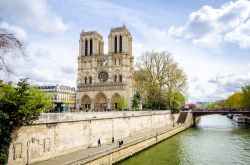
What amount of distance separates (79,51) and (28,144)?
64367mm

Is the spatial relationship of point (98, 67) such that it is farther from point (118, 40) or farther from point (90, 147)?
point (90, 147)

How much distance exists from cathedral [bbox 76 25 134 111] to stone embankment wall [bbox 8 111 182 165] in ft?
129

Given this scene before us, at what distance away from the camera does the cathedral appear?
248 feet

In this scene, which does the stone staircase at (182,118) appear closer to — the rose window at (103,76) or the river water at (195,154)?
the rose window at (103,76)

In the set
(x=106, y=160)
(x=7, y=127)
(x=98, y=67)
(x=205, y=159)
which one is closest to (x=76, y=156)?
(x=106, y=160)

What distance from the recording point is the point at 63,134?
22953 millimetres

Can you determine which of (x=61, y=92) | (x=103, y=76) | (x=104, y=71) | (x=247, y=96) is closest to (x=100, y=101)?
(x=103, y=76)

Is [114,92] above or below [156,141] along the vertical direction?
above

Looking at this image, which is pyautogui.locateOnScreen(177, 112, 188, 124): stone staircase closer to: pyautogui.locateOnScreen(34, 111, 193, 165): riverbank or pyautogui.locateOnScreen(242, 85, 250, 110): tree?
pyautogui.locateOnScreen(242, 85, 250, 110): tree

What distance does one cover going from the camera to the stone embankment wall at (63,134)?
19.0 meters

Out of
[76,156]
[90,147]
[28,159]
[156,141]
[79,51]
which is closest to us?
[28,159]

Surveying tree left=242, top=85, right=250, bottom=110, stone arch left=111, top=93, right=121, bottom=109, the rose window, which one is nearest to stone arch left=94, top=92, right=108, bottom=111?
stone arch left=111, top=93, right=121, bottom=109

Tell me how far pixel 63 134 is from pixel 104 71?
56718 mm

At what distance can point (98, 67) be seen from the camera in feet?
261
